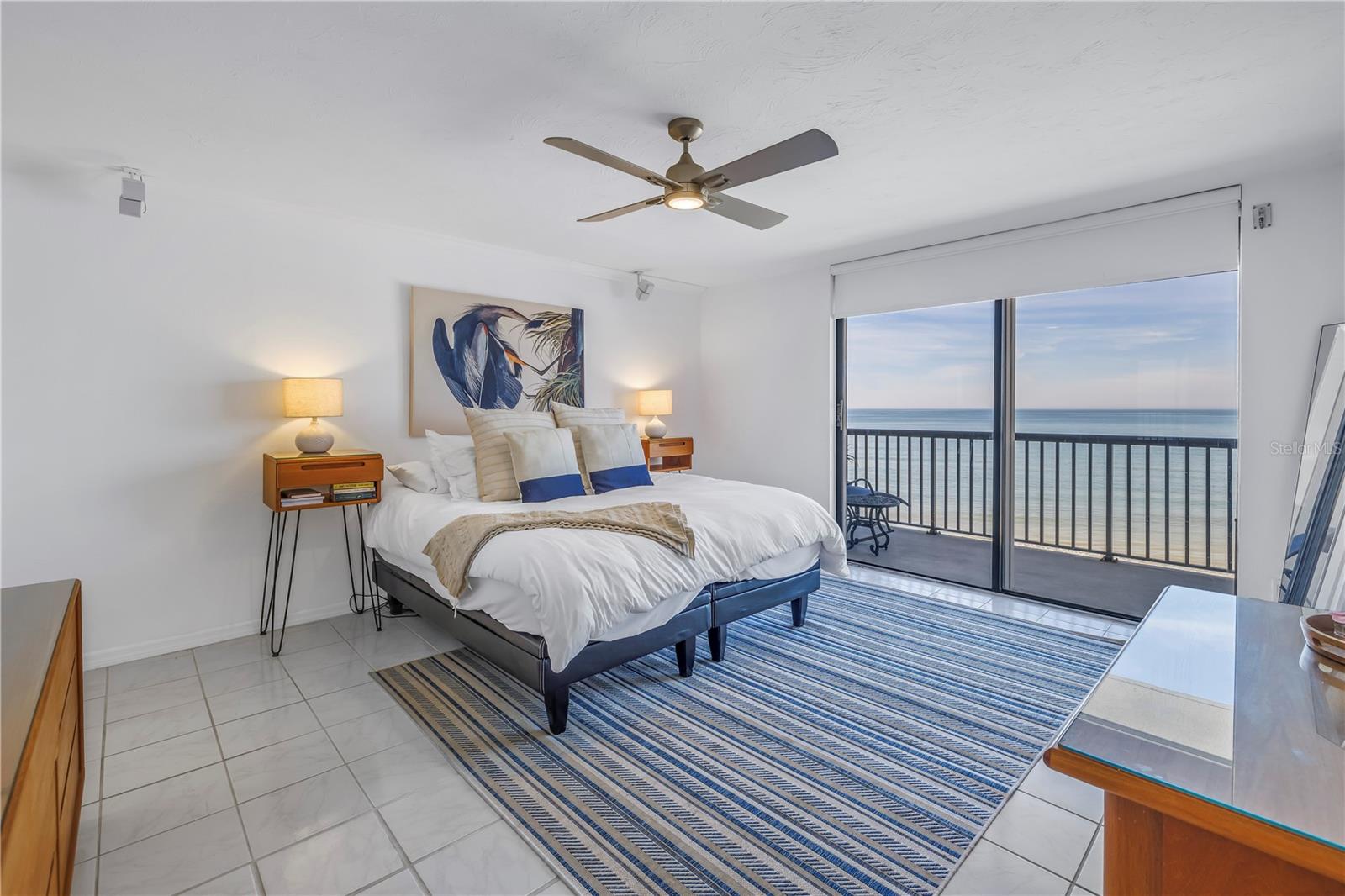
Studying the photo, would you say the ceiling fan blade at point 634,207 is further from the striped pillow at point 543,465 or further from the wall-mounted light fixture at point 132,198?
the wall-mounted light fixture at point 132,198

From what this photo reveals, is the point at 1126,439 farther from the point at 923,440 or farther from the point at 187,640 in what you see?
the point at 187,640

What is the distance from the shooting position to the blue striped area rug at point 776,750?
170 centimetres

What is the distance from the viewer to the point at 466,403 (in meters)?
4.19

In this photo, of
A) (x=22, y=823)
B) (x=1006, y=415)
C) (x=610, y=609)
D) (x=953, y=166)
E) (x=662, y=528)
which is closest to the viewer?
(x=22, y=823)

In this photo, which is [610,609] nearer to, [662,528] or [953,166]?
[662,528]

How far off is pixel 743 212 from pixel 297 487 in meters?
2.67

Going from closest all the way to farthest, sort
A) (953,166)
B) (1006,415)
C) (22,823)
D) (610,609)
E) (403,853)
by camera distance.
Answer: (22,823)
(403,853)
(610,609)
(953,166)
(1006,415)

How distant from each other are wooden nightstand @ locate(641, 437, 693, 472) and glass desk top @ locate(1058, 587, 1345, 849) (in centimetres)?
377

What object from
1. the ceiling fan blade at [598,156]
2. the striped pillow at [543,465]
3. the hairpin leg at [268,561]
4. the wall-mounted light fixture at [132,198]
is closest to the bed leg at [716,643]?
the striped pillow at [543,465]

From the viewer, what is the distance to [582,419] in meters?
4.12

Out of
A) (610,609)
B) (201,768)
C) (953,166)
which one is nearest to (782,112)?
(953,166)

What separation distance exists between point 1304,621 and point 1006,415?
115 inches

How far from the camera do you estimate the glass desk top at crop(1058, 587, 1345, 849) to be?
81 centimetres

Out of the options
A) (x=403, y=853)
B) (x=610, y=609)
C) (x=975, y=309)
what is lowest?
(x=403, y=853)
